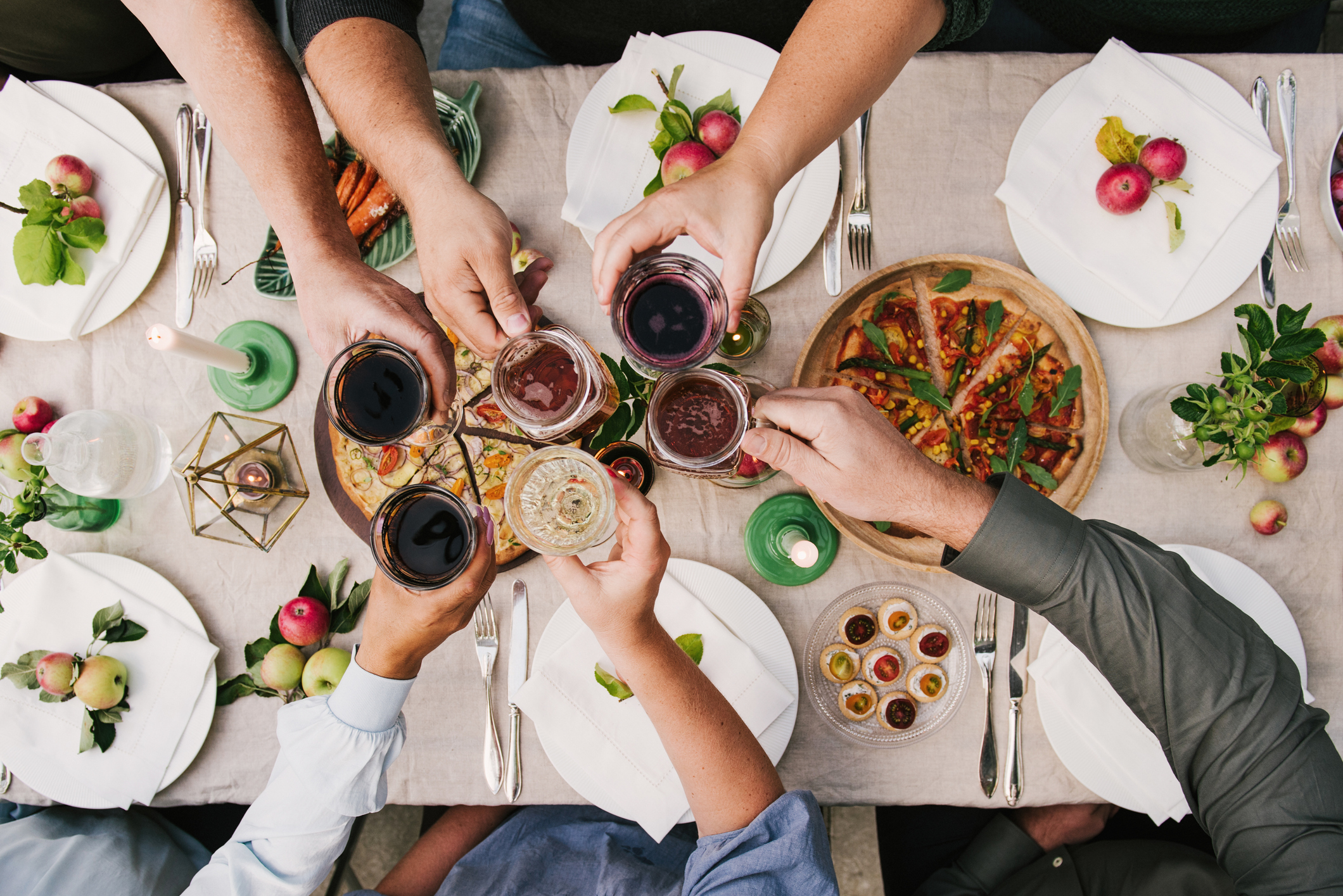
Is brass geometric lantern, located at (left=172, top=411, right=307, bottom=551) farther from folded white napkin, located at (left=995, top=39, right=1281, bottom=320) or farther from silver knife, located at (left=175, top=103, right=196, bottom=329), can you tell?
folded white napkin, located at (left=995, top=39, right=1281, bottom=320)

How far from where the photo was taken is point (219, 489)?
3.98 ft

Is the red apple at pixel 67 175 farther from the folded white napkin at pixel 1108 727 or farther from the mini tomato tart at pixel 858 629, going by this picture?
the folded white napkin at pixel 1108 727

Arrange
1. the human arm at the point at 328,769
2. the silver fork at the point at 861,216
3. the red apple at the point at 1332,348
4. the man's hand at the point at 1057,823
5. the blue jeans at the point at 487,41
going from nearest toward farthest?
the human arm at the point at 328,769, the red apple at the point at 1332,348, the silver fork at the point at 861,216, the man's hand at the point at 1057,823, the blue jeans at the point at 487,41

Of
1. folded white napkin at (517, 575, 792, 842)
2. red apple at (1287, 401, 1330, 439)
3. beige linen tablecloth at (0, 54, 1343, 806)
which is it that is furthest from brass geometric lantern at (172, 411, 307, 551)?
red apple at (1287, 401, 1330, 439)

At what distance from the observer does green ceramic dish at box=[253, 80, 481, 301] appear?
1.26m

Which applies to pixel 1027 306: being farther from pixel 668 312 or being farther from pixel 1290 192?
pixel 668 312

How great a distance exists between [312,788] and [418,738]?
0.19 m

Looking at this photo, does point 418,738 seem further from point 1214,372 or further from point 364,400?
point 1214,372

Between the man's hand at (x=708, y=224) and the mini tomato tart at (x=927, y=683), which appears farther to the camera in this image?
the mini tomato tart at (x=927, y=683)

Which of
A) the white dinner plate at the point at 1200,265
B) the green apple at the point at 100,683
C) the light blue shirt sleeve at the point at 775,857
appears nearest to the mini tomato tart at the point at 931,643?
the light blue shirt sleeve at the point at 775,857

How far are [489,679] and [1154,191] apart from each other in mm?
1455

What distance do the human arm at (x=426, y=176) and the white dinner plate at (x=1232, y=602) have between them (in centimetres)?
113

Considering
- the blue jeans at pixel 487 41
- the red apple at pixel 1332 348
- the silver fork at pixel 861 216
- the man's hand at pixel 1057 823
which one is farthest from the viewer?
the blue jeans at pixel 487 41

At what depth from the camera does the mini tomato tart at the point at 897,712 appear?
3.93ft
